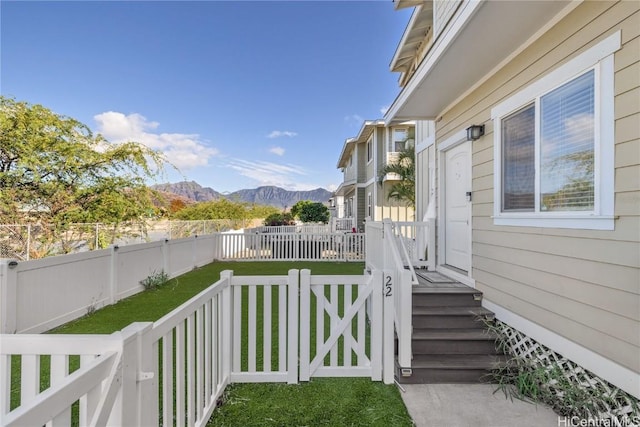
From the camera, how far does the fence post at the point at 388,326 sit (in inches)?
113

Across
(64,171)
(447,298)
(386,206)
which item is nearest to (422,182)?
(447,298)

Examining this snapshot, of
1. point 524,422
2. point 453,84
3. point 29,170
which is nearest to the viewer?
point 524,422

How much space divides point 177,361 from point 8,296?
3.53 m

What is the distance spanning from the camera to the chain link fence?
18.3 feet

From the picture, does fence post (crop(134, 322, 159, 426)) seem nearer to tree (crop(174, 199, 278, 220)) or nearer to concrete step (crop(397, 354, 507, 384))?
concrete step (crop(397, 354, 507, 384))

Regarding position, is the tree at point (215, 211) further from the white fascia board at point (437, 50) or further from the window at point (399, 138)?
the white fascia board at point (437, 50)

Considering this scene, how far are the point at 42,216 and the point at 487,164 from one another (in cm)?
879

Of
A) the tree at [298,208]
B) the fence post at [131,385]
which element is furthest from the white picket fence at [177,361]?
the tree at [298,208]

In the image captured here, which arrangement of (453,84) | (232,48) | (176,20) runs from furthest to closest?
(232,48) < (176,20) < (453,84)

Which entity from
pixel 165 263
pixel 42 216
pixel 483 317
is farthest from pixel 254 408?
pixel 42 216

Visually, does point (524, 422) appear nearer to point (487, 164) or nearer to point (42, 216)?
point (487, 164)

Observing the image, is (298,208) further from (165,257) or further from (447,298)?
(447,298)

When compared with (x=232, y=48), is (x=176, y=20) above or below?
below

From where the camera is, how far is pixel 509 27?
2.81m
